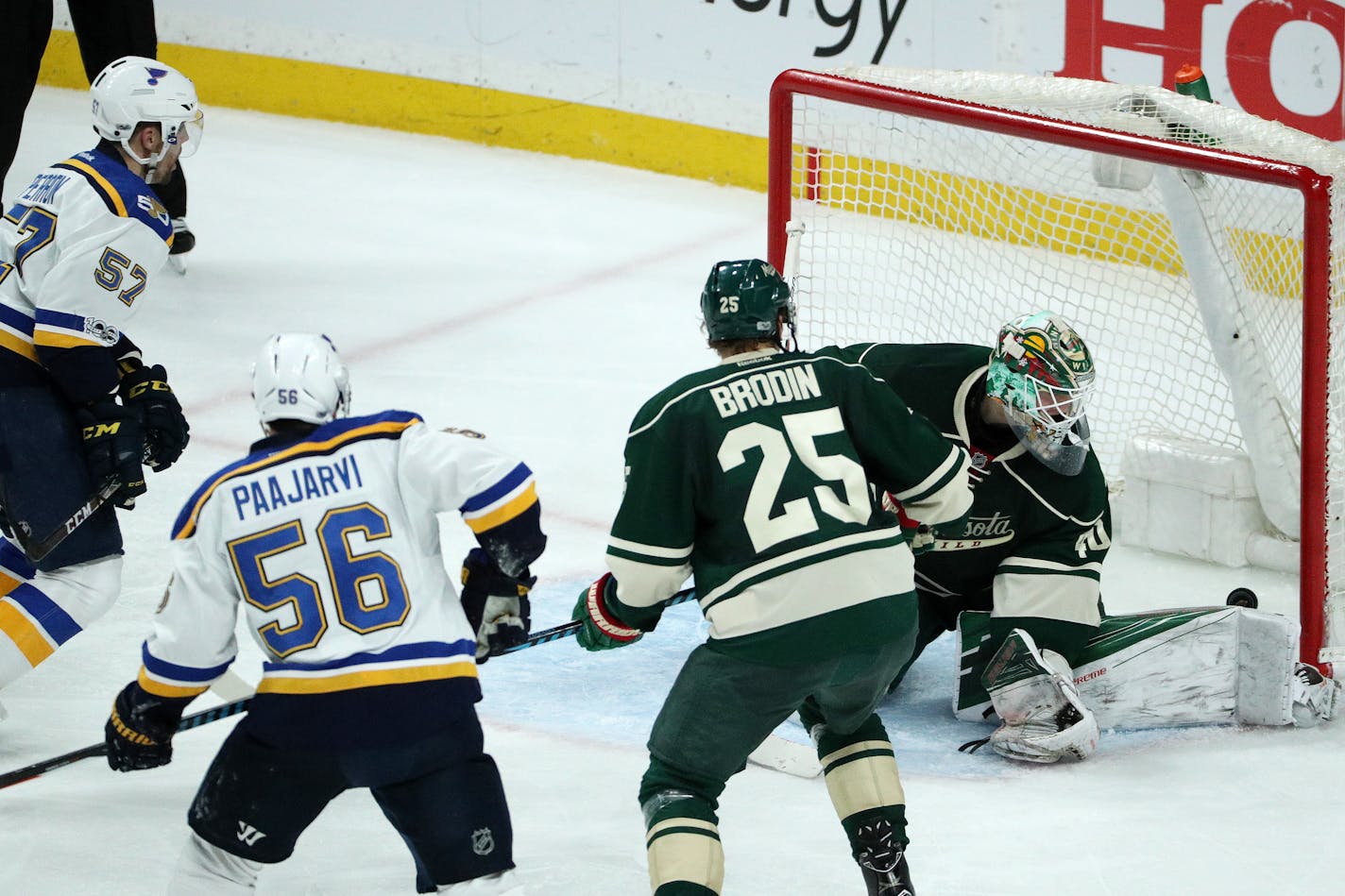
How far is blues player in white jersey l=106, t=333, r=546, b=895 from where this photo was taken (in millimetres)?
2104

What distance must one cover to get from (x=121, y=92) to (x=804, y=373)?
136 cm

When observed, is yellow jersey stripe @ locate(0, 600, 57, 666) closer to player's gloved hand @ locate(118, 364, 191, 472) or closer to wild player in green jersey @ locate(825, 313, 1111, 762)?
player's gloved hand @ locate(118, 364, 191, 472)

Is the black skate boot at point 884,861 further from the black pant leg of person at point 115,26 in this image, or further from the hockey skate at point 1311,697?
the black pant leg of person at point 115,26

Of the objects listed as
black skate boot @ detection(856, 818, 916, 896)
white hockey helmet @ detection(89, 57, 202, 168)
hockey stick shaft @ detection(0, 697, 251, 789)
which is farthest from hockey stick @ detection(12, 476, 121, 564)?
black skate boot @ detection(856, 818, 916, 896)

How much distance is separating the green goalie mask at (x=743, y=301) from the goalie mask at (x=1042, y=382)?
25.4 inches

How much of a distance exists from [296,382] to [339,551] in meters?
0.22

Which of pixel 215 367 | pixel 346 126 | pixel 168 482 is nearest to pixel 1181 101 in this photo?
Result: pixel 168 482

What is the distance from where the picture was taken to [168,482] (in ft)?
14.4

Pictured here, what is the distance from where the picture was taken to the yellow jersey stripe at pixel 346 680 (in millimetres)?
2115

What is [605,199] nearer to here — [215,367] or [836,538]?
[215,367]

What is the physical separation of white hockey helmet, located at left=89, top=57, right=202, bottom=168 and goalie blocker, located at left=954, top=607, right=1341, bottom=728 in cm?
163

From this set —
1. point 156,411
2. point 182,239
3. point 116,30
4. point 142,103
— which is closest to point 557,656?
point 156,411

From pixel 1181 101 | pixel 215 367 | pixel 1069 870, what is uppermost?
pixel 1181 101

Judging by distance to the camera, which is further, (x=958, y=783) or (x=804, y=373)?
(x=958, y=783)
